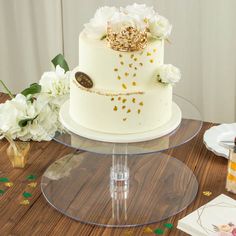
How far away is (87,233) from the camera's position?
138 cm

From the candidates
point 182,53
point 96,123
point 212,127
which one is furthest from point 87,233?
point 182,53

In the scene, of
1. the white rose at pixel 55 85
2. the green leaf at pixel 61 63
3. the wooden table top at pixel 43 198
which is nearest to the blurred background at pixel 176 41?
the wooden table top at pixel 43 198

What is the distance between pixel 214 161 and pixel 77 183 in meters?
0.41

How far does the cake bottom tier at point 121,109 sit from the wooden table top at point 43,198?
0.24 meters

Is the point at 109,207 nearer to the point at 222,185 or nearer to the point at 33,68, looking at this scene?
the point at 222,185

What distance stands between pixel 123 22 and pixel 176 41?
149cm

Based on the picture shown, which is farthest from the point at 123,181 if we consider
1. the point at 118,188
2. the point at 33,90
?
the point at 33,90

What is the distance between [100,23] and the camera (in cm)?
140

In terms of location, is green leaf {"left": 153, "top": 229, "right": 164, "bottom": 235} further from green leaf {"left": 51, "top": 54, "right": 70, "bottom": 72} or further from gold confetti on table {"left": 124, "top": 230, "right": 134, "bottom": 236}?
green leaf {"left": 51, "top": 54, "right": 70, "bottom": 72}

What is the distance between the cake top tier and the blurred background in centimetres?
133

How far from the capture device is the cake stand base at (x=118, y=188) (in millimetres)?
1465

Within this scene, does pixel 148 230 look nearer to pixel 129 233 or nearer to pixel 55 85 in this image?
pixel 129 233

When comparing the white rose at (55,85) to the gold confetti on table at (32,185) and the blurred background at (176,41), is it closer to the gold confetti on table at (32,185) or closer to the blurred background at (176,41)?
the gold confetti on table at (32,185)

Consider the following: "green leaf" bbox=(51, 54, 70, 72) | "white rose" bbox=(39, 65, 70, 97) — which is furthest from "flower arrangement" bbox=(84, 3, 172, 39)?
"green leaf" bbox=(51, 54, 70, 72)
